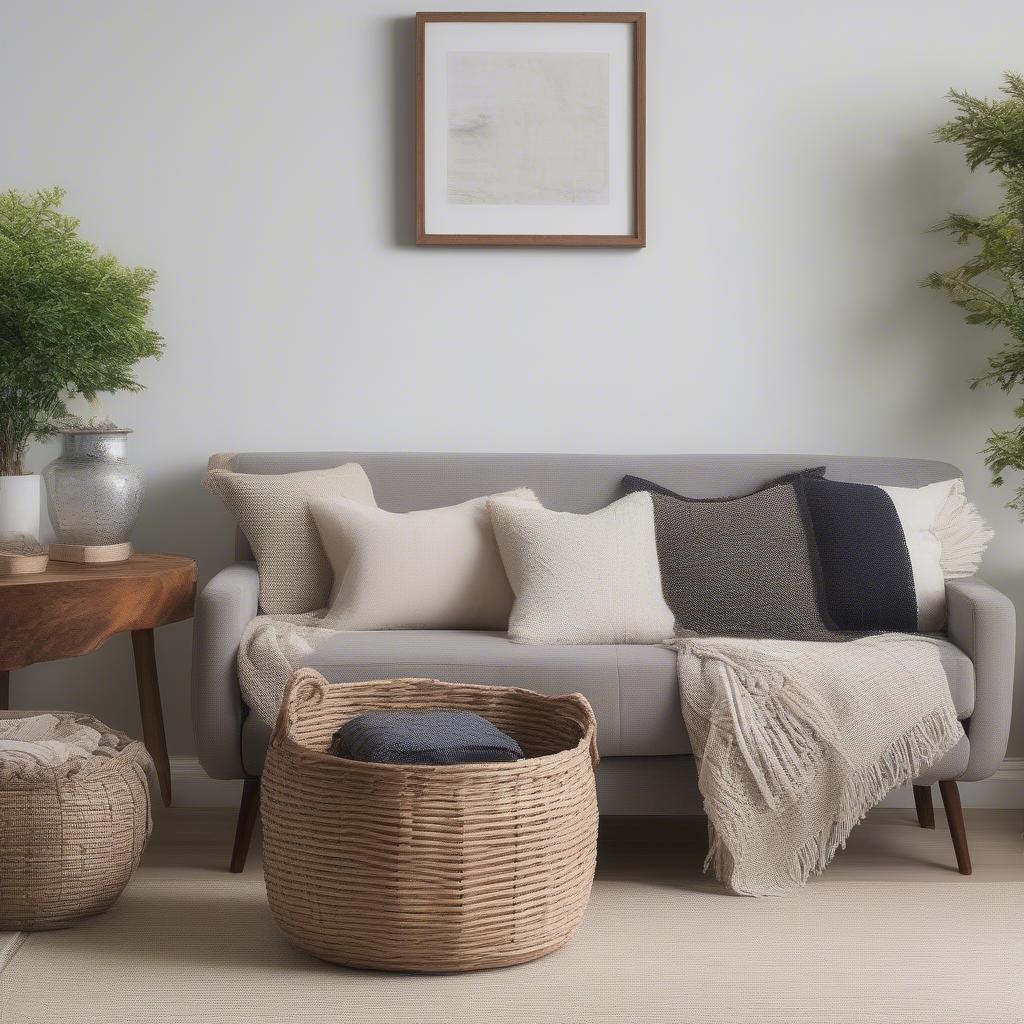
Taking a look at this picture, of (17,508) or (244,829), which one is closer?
(244,829)

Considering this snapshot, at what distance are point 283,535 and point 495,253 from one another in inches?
37.0

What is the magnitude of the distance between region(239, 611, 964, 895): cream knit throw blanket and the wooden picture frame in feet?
4.00

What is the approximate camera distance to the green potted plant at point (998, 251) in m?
2.77

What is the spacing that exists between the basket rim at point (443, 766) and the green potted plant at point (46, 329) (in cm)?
89

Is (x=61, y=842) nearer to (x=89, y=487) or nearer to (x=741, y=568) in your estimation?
(x=89, y=487)

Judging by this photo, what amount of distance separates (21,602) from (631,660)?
1221 millimetres

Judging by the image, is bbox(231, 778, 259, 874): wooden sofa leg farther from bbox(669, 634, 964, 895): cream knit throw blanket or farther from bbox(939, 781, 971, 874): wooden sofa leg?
bbox(939, 781, 971, 874): wooden sofa leg

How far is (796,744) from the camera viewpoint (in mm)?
2322

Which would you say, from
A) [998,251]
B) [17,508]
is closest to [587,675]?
[17,508]

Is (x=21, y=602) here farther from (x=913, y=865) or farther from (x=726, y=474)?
(x=913, y=865)

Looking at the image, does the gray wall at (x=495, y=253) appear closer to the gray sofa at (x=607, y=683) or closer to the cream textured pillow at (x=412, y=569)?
the cream textured pillow at (x=412, y=569)

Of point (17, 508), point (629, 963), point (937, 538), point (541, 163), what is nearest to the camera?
point (629, 963)

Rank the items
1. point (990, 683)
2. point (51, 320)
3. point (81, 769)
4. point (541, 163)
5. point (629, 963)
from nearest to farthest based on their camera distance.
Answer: point (629, 963) < point (81, 769) < point (990, 683) < point (51, 320) < point (541, 163)

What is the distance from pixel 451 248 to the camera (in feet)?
10.2
